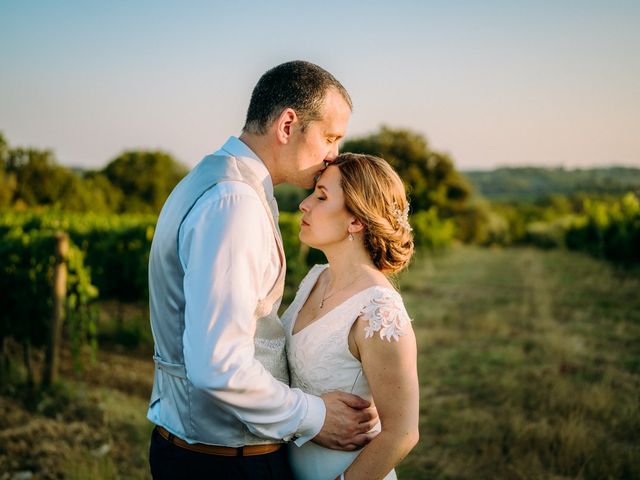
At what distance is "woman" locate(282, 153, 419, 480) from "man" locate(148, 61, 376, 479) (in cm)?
9

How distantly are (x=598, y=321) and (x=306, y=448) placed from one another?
1065cm

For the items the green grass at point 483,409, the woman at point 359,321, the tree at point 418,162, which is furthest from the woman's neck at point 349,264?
the tree at point 418,162

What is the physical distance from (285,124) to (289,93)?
114 millimetres

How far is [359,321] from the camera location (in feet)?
6.89

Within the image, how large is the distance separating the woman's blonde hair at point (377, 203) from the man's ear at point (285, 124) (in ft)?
0.96

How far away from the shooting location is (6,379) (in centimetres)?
644

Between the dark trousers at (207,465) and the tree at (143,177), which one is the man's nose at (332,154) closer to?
the dark trousers at (207,465)

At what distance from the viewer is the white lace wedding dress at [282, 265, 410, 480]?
6.96 ft

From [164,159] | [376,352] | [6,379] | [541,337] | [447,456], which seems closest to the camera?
[376,352]

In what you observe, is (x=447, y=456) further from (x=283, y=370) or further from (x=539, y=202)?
(x=539, y=202)

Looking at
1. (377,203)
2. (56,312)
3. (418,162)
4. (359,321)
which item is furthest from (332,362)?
(418,162)

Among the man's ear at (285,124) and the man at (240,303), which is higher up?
the man's ear at (285,124)

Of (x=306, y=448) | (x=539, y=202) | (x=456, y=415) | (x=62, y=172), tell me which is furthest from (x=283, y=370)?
(x=539, y=202)

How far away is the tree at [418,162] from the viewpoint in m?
32.1
